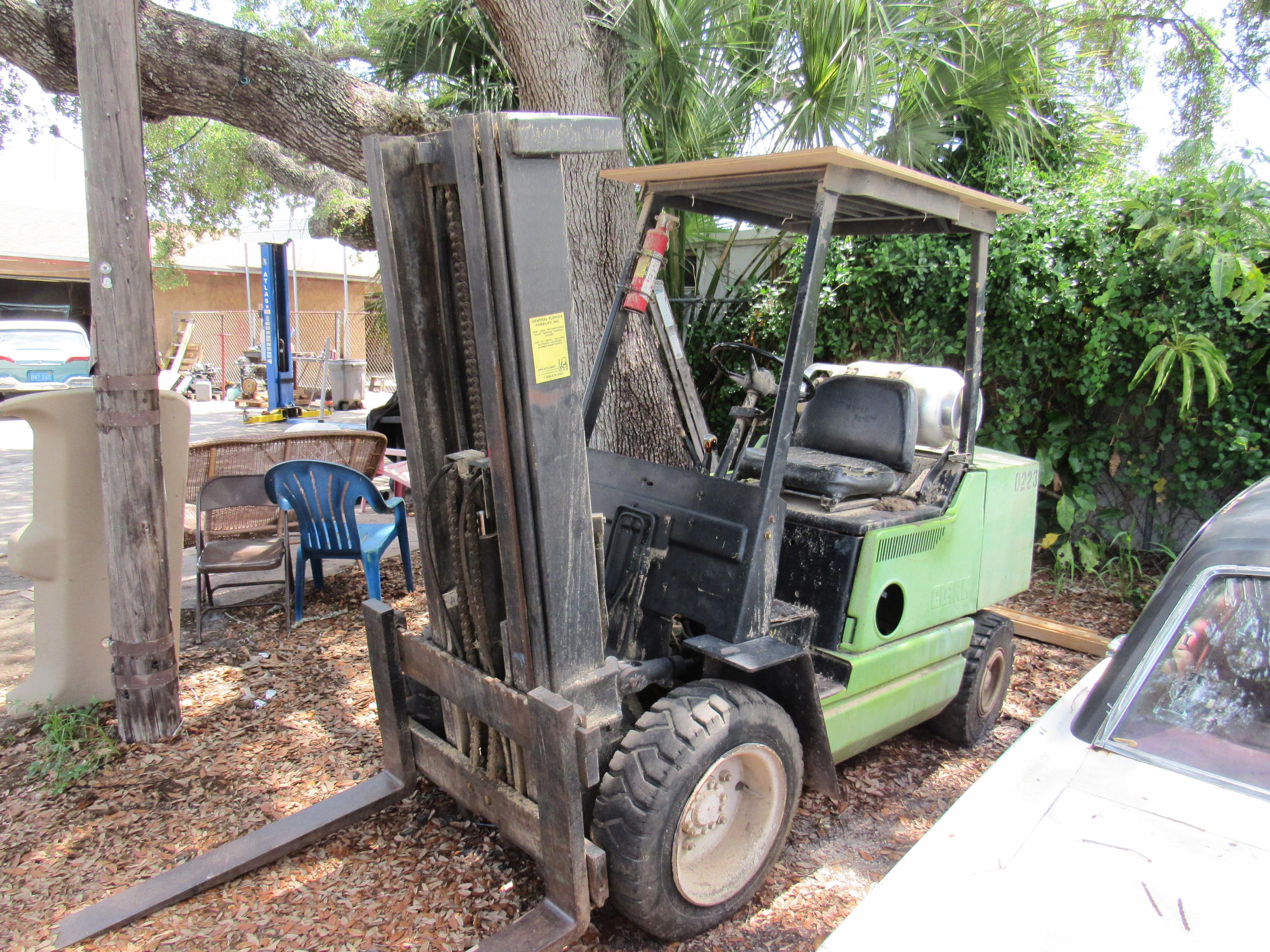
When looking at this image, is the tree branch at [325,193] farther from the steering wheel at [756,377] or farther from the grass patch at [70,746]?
the steering wheel at [756,377]

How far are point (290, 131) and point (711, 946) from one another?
5634mm

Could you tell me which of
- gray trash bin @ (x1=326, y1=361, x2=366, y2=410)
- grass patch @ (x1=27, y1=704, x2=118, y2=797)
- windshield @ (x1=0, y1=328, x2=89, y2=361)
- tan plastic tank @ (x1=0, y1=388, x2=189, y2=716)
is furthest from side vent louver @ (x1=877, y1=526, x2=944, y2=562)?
windshield @ (x1=0, y1=328, x2=89, y2=361)

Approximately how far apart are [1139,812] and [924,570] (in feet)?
5.03

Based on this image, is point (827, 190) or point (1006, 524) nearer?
point (827, 190)

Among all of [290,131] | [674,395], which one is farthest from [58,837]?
[290,131]

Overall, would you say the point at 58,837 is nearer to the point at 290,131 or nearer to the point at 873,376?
the point at 873,376

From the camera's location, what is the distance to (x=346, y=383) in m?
17.0

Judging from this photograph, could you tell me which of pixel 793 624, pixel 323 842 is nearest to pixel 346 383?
pixel 323 842

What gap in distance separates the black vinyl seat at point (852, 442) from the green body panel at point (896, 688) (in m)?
0.63

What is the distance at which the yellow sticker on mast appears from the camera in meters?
2.20

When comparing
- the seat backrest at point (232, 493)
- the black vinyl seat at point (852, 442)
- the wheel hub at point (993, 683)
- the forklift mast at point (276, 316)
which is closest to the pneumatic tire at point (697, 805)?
the black vinyl seat at point (852, 442)

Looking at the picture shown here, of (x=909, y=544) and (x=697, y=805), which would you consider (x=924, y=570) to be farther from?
(x=697, y=805)

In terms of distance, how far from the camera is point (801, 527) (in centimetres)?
324

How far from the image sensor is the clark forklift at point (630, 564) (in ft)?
7.33
